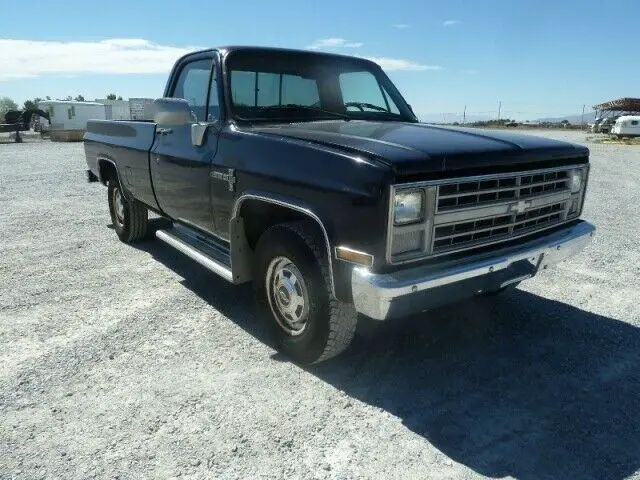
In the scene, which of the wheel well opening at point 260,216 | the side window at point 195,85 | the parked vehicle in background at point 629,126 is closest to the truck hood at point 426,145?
the wheel well opening at point 260,216

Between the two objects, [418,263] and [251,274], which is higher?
[418,263]

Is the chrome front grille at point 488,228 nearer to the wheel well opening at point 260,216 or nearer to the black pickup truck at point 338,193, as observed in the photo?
the black pickup truck at point 338,193

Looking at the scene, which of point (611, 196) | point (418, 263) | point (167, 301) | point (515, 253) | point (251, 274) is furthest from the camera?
point (611, 196)

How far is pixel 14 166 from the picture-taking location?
50.8 feet

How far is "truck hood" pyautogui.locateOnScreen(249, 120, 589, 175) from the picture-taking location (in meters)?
2.74

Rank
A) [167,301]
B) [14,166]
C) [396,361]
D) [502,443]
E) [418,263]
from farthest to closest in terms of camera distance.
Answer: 1. [14,166]
2. [167,301]
3. [396,361]
4. [418,263]
5. [502,443]

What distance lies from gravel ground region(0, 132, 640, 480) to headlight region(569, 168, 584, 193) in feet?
3.44

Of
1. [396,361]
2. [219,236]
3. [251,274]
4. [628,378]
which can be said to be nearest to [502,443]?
[396,361]

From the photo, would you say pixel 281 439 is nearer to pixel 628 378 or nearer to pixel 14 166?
pixel 628 378

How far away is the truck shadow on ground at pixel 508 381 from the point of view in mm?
2557

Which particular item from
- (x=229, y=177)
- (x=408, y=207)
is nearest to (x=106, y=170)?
(x=229, y=177)

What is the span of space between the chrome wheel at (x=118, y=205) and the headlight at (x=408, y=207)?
4.49m

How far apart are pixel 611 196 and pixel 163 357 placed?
9.68 m

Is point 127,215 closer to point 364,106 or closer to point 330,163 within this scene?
point 364,106
